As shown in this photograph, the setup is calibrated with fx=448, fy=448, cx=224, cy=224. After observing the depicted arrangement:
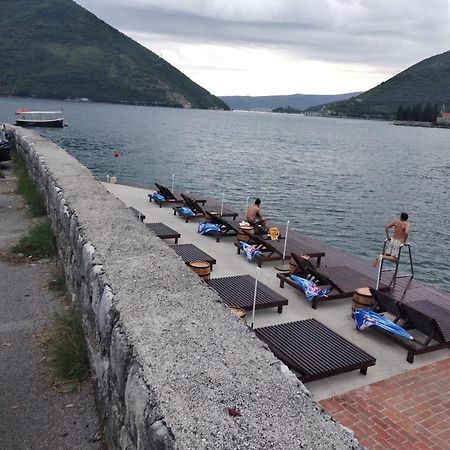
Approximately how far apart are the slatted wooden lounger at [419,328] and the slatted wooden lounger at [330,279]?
1019 mm

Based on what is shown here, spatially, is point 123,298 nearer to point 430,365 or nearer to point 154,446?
point 154,446

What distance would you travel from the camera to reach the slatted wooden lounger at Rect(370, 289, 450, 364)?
7562 mm

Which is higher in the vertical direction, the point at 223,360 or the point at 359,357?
the point at 223,360

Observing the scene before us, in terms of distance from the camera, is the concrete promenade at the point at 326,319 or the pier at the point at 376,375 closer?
the pier at the point at 376,375

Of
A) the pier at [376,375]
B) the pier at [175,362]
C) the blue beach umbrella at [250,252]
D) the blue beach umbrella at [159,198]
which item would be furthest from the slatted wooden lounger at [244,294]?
the blue beach umbrella at [159,198]

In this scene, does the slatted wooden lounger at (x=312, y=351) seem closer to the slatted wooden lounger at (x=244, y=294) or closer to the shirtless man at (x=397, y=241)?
the slatted wooden lounger at (x=244, y=294)

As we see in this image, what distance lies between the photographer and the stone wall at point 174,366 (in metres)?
2.76

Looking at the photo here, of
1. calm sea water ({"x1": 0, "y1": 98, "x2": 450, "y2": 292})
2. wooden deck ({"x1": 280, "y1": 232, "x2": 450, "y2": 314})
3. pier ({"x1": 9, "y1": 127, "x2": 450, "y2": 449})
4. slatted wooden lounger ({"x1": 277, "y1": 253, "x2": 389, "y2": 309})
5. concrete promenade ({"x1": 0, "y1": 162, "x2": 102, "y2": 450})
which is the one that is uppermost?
pier ({"x1": 9, "y1": 127, "x2": 450, "y2": 449})

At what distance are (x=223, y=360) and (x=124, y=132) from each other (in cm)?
9721

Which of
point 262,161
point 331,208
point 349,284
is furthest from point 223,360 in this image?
point 262,161

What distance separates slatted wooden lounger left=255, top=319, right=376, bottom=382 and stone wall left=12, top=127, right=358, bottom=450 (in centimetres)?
243

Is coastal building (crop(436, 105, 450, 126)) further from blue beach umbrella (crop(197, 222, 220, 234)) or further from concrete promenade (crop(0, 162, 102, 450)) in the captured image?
concrete promenade (crop(0, 162, 102, 450))

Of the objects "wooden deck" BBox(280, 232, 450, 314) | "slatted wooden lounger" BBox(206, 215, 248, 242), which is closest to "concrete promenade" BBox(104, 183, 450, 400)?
"slatted wooden lounger" BBox(206, 215, 248, 242)

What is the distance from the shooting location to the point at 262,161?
60.8 m
